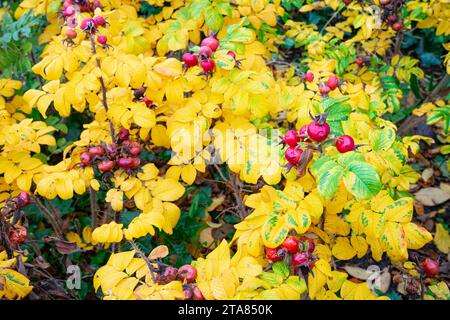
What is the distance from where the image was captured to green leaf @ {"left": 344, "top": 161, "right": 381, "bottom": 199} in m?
0.91

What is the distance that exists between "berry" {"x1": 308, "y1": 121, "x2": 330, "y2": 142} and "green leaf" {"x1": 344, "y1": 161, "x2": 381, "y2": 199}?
11 centimetres

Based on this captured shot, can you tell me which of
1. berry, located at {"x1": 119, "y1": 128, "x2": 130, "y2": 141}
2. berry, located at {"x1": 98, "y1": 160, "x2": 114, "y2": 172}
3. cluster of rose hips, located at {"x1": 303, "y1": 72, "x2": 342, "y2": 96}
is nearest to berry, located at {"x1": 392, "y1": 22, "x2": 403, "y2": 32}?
cluster of rose hips, located at {"x1": 303, "y1": 72, "x2": 342, "y2": 96}

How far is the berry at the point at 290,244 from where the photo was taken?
1.07 m

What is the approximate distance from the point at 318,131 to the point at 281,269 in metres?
0.35

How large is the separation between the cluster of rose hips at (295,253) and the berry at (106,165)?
0.62 m

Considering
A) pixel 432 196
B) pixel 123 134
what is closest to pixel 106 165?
pixel 123 134

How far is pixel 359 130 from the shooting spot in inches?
47.8

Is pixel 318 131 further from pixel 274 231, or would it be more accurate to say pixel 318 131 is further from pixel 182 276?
pixel 182 276

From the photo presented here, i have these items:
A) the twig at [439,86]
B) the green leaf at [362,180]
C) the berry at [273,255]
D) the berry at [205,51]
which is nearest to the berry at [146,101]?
the berry at [205,51]

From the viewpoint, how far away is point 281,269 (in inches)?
42.2

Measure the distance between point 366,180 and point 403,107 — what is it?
6.87ft

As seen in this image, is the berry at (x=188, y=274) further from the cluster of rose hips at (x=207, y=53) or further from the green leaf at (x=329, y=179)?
the cluster of rose hips at (x=207, y=53)

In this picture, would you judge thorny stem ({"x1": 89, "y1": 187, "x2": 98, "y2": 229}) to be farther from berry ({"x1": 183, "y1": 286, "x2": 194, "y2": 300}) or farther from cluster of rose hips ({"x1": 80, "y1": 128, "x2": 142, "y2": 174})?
berry ({"x1": 183, "y1": 286, "x2": 194, "y2": 300})
